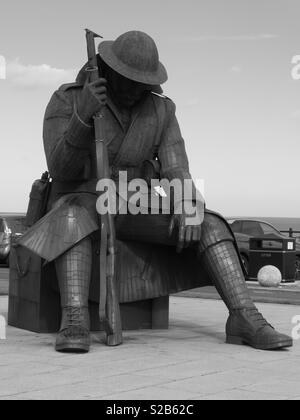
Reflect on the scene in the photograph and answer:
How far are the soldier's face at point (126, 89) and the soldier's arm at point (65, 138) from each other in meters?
0.32

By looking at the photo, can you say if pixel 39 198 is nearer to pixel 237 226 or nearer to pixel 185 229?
pixel 185 229

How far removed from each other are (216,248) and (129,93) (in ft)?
4.11

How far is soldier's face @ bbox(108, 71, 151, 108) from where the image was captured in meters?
6.54

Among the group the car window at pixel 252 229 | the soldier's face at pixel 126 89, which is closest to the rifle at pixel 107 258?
the soldier's face at pixel 126 89

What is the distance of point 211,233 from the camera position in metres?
6.33

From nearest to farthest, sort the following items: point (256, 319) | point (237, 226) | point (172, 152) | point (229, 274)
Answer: point (256, 319), point (229, 274), point (172, 152), point (237, 226)

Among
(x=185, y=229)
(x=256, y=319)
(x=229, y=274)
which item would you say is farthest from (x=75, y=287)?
(x=256, y=319)

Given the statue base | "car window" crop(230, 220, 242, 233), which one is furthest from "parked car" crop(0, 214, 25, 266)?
the statue base

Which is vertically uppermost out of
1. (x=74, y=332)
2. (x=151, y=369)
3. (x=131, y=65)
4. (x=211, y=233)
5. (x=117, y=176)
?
(x=131, y=65)

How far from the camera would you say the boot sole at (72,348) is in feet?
19.0

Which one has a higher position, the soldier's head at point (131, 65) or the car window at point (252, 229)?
the soldier's head at point (131, 65)

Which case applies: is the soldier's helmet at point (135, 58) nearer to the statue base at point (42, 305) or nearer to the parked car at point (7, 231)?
Answer: the statue base at point (42, 305)

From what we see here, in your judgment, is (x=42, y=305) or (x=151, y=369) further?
(x=42, y=305)

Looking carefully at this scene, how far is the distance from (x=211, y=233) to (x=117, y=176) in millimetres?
807
